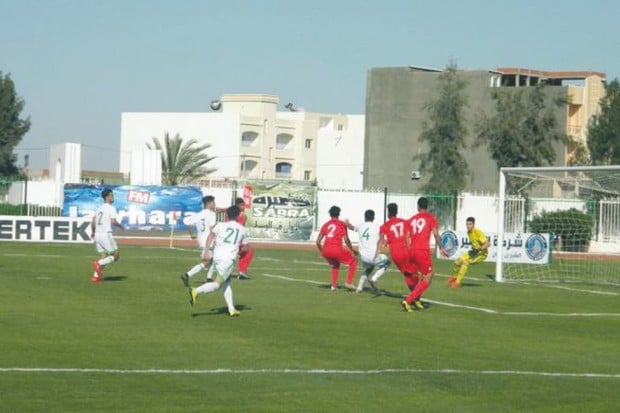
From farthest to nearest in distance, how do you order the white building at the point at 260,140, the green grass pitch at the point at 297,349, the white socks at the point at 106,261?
the white building at the point at 260,140
the white socks at the point at 106,261
the green grass pitch at the point at 297,349

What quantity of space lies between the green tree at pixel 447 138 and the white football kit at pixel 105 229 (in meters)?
49.6

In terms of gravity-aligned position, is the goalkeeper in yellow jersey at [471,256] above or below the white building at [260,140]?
below

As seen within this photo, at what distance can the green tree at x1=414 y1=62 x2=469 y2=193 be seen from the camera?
76.1 metres

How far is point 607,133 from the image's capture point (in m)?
76.6

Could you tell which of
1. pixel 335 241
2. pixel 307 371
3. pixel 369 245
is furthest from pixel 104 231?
pixel 307 371

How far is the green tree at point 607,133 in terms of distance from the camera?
7631 centimetres

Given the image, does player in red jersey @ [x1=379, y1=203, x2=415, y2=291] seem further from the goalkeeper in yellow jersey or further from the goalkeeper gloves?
the goalkeeper gloves

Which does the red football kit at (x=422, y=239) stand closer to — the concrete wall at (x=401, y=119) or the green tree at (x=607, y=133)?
the green tree at (x=607, y=133)

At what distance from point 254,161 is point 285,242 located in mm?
57807

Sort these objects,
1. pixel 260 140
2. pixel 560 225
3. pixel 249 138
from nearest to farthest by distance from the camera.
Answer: pixel 560 225, pixel 249 138, pixel 260 140

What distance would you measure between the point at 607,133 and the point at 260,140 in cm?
4277

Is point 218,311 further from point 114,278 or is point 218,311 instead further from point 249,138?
point 249,138

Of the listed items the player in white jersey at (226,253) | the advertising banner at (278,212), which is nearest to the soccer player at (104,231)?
the player in white jersey at (226,253)

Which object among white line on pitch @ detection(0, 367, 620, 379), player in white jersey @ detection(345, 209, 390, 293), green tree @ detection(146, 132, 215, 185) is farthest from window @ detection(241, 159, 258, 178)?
white line on pitch @ detection(0, 367, 620, 379)
